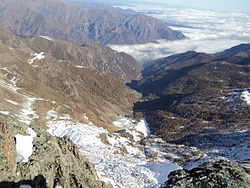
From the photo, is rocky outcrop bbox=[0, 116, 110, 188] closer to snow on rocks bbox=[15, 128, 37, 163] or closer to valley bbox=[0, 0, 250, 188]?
valley bbox=[0, 0, 250, 188]

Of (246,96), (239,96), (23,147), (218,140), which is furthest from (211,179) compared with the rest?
(246,96)

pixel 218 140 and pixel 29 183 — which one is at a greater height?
pixel 29 183

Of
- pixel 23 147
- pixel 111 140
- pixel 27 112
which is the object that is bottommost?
pixel 111 140

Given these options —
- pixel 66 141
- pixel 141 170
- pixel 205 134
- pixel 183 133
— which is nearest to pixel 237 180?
pixel 66 141

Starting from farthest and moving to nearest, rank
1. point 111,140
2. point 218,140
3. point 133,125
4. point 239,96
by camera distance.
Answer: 1. point 239,96
2. point 133,125
3. point 218,140
4. point 111,140

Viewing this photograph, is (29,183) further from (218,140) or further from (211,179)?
(218,140)

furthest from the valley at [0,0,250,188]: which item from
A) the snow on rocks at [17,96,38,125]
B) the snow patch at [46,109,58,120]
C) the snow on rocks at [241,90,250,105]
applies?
the snow on rocks at [241,90,250,105]

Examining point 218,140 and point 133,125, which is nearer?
point 218,140

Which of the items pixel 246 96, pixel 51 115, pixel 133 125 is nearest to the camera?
pixel 51 115
